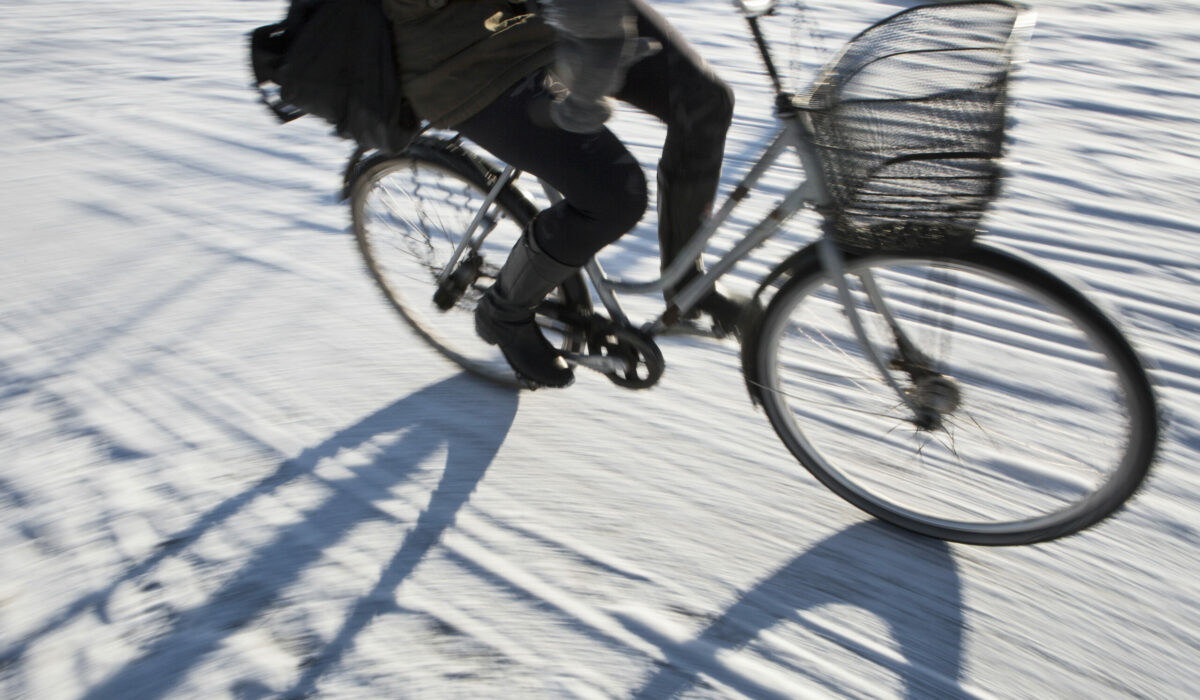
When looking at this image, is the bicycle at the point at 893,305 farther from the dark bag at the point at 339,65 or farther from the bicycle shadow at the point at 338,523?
the dark bag at the point at 339,65

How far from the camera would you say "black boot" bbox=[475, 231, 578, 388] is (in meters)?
1.87

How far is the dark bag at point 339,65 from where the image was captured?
1600 millimetres

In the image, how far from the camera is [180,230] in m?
3.20

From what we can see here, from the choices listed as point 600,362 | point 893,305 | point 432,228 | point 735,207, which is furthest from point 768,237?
point 432,228

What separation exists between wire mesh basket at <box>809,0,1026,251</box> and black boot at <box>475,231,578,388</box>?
66cm

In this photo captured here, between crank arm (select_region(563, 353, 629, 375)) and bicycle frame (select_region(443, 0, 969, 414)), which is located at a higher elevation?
bicycle frame (select_region(443, 0, 969, 414))

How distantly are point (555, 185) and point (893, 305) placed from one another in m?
0.71

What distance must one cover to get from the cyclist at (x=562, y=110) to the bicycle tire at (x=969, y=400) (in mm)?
304

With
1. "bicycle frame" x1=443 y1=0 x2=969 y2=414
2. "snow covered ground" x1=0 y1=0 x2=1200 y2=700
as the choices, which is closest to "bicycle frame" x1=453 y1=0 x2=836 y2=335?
"bicycle frame" x1=443 y1=0 x2=969 y2=414

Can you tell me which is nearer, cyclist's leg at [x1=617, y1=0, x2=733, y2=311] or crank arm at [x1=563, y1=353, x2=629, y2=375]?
cyclist's leg at [x1=617, y1=0, x2=733, y2=311]

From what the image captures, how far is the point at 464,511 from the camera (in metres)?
1.98

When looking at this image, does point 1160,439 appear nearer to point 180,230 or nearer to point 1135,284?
point 1135,284

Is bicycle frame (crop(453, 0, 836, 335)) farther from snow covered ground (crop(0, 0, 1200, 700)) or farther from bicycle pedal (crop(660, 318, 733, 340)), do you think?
snow covered ground (crop(0, 0, 1200, 700))

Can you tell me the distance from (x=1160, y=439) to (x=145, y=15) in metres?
6.18
